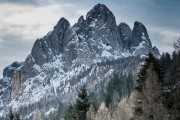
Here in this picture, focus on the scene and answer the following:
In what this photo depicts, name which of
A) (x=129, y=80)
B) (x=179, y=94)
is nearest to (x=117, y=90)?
(x=129, y=80)

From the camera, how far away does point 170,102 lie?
111ft

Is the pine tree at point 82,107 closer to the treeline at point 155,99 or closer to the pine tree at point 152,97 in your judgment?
the treeline at point 155,99

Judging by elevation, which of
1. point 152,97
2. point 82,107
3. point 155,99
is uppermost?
point 152,97

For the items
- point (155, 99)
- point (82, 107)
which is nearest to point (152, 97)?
point (155, 99)

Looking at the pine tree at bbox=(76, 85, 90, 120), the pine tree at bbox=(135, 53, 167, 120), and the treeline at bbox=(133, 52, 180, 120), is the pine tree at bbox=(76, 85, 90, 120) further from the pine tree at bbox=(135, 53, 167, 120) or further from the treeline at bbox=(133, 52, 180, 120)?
the pine tree at bbox=(135, 53, 167, 120)

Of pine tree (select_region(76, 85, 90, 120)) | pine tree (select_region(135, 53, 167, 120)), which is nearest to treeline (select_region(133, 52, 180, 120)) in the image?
pine tree (select_region(135, 53, 167, 120))

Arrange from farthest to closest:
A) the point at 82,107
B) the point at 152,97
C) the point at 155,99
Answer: the point at 82,107 < the point at 155,99 < the point at 152,97

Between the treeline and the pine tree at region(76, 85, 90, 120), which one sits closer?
the treeline

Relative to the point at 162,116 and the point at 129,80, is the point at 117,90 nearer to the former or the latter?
the point at 129,80

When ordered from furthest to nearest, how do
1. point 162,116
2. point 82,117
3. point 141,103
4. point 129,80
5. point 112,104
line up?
point 129,80 < point 112,104 < point 82,117 < point 141,103 < point 162,116

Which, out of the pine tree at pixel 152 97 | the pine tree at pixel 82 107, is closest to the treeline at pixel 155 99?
the pine tree at pixel 152 97

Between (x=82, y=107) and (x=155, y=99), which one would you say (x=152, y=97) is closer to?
(x=155, y=99)

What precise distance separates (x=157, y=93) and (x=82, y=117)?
63.2ft

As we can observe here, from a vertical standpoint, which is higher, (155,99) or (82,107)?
(155,99)
